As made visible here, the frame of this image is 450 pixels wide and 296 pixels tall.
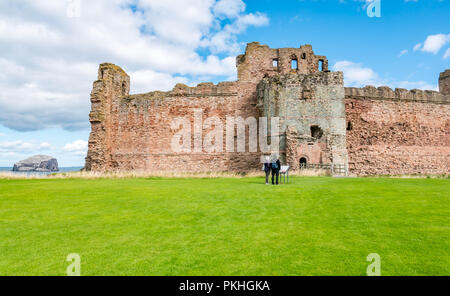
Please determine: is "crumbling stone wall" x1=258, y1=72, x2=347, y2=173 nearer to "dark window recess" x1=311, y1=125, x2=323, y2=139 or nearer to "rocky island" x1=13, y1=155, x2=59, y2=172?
"dark window recess" x1=311, y1=125, x2=323, y2=139

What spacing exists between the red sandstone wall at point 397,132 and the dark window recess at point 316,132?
4.03 meters

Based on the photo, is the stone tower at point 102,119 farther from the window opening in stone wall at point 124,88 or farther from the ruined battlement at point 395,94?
the ruined battlement at point 395,94

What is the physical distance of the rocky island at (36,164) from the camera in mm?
99062

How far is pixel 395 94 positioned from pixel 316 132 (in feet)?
31.1

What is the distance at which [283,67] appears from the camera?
28.5 metres

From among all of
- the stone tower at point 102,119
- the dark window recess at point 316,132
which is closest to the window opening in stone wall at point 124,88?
the stone tower at point 102,119

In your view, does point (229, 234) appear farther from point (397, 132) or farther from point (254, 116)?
point (397, 132)

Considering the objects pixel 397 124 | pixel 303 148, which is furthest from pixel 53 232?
pixel 397 124

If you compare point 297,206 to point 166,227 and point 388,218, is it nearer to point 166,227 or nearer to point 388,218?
point 388,218

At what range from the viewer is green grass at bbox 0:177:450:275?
4.51 meters

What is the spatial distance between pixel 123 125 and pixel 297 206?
23.6 m

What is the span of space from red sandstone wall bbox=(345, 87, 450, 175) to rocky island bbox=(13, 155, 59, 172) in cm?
9400

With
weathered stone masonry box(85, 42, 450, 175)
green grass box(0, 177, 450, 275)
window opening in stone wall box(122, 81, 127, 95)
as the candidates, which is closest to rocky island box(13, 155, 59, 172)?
window opening in stone wall box(122, 81, 127, 95)
